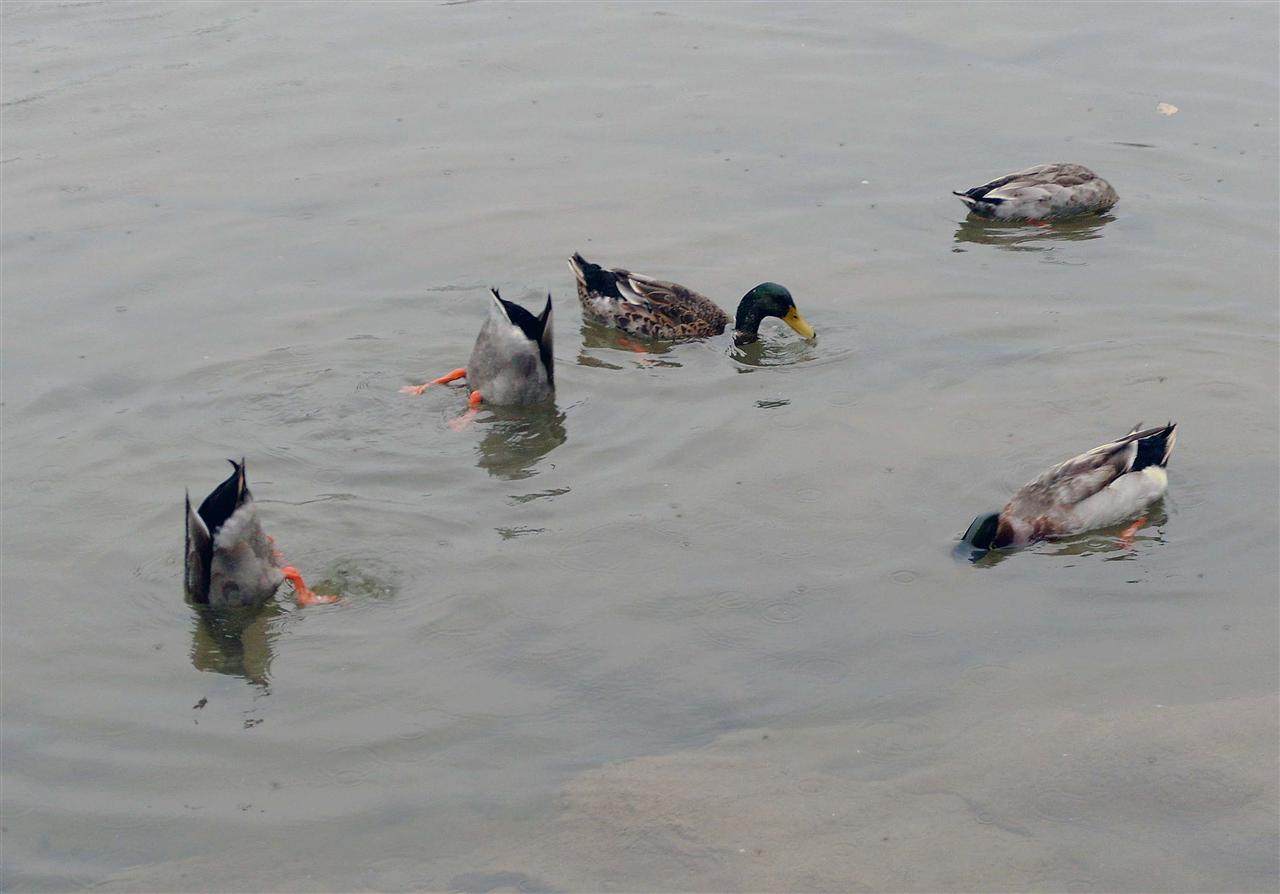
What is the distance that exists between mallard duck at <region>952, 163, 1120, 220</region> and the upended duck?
7.12 metres

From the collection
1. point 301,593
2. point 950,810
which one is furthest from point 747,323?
point 950,810

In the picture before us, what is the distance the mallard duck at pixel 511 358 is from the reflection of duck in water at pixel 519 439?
0.41ft

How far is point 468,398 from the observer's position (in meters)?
9.70

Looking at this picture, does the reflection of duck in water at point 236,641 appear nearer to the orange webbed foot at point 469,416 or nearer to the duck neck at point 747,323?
the orange webbed foot at point 469,416

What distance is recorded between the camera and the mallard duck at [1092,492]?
795 cm

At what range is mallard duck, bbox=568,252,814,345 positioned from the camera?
34.2 ft

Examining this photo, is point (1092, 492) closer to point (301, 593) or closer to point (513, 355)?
point (513, 355)

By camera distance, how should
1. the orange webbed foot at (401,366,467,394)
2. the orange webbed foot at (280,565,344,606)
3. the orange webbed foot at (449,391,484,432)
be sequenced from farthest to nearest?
the orange webbed foot at (401,366,467,394) → the orange webbed foot at (449,391,484,432) → the orange webbed foot at (280,565,344,606)

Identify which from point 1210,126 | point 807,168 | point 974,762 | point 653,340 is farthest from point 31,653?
point 1210,126

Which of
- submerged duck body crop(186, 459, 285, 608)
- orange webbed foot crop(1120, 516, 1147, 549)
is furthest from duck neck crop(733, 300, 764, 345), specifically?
submerged duck body crop(186, 459, 285, 608)

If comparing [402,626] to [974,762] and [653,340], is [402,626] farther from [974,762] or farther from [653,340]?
[653,340]

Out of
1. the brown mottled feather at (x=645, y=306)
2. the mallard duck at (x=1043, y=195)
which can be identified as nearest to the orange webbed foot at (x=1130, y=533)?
the brown mottled feather at (x=645, y=306)

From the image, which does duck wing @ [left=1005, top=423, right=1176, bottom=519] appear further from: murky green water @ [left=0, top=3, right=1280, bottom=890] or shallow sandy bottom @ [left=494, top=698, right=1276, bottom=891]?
shallow sandy bottom @ [left=494, top=698, right=1276, bottom=891]

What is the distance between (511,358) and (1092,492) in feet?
12.3
